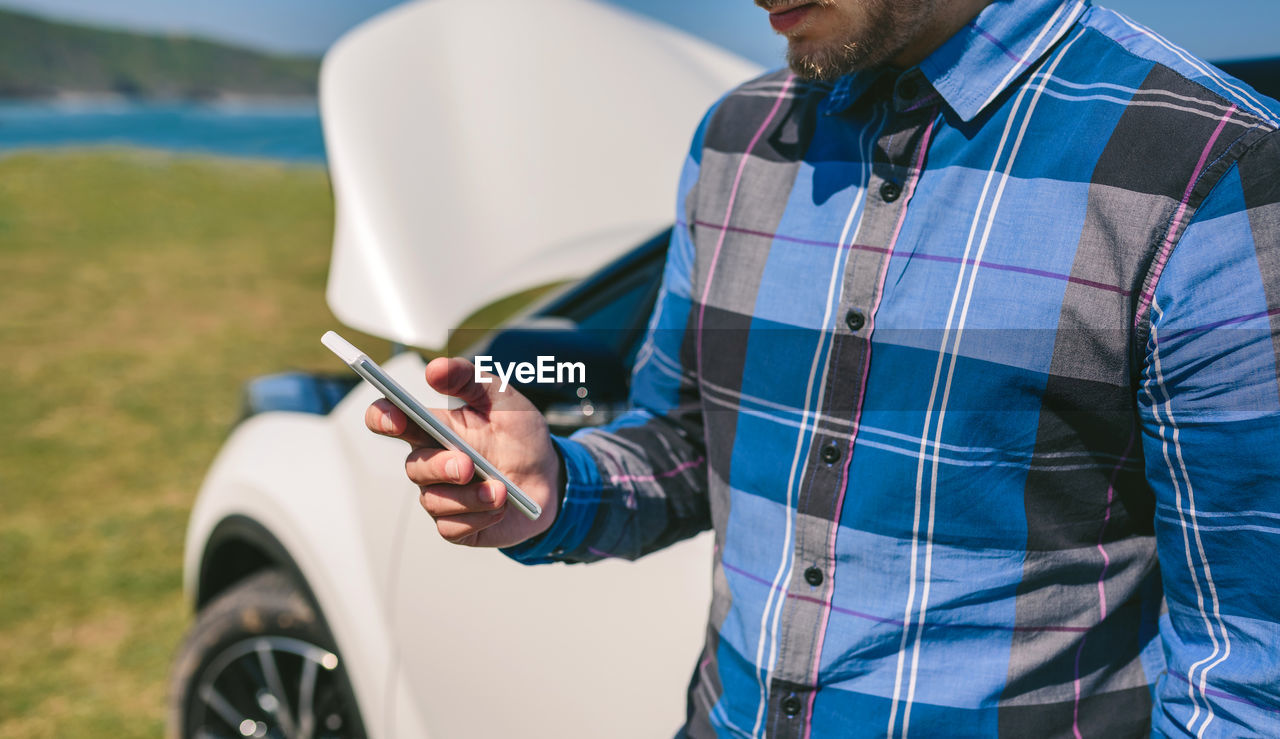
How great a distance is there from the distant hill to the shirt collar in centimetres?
1698

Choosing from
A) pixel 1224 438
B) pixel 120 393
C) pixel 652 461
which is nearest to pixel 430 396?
pixel 652 461

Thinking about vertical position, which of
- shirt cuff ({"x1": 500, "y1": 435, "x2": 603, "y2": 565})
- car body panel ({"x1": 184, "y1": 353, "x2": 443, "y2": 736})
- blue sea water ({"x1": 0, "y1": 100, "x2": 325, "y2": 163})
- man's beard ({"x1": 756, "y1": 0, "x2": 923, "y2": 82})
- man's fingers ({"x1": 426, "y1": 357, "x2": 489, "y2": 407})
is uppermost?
man's beard ({"x1": 756, "y1": 0, "x2": 923, "y2": 82})

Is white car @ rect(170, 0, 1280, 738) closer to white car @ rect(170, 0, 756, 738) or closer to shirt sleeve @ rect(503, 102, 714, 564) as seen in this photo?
white car @ rect(170, 0, 756, 738)

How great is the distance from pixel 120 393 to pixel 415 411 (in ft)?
16.3

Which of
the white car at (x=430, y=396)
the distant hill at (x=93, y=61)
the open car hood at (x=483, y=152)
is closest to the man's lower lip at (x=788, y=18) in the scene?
the white car at (x=430, y=396)

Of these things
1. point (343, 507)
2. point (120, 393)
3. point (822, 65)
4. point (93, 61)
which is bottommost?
point (93, 61)

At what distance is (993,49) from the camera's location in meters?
0.88

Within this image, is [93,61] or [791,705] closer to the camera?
[791,705]

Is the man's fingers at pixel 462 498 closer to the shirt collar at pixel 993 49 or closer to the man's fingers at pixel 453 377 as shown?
the man's fingers at pixel 453 377

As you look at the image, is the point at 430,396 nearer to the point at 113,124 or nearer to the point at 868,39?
the point at 868,39

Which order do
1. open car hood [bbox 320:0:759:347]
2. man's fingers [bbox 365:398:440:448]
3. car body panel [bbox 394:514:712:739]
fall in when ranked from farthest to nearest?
open car hood [bbox 320:0:759:347], car body panel [bbox 394:514:712:739], man's fingers [bbox 365:398:440:448]

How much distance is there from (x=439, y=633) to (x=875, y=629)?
2.89ft

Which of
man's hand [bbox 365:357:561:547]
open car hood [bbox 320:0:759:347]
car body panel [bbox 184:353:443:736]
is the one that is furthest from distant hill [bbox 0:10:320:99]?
man's hand [bbox 365:357:561:547]

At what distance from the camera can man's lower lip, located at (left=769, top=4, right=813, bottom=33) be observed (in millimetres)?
916
